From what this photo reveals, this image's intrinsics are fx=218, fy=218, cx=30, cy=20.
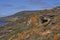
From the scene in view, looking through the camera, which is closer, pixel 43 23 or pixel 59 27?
pixel 59 27

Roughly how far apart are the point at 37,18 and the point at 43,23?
193 centimetres

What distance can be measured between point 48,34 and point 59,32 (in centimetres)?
128

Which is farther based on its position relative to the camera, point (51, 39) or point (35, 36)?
point (35, 36)

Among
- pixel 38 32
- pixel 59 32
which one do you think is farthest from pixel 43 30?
pixel 59 32

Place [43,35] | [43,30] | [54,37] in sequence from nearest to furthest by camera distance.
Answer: [54,37]
[43,35]
[43,30]

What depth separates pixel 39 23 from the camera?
3031cm

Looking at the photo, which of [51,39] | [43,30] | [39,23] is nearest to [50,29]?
[43,30]

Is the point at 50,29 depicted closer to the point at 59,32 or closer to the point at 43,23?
the point at 59,32

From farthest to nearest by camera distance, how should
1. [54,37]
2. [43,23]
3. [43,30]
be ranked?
[43,23] → [43,30] → [54,37]

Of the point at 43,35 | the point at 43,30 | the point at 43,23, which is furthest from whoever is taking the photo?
the point at 43,23

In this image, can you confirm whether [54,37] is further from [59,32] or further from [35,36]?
[35,36]

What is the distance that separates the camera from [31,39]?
2509 centimetres

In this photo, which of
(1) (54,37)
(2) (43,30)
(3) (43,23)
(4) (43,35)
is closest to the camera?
(1) (54,37)

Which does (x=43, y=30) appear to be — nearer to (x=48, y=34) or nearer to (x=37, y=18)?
Answer: (x=48, y=34)
